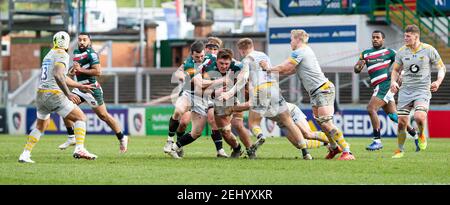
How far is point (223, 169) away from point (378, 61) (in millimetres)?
8257

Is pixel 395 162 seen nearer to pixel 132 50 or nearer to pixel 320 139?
pixel 320 139

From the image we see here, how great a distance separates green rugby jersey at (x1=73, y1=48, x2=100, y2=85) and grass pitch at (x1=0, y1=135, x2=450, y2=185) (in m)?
1.54

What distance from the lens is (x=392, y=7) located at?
128 feet

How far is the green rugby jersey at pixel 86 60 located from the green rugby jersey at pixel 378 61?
5.95 metres

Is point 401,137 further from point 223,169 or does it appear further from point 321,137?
point 223,169

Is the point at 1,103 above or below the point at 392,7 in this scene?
below

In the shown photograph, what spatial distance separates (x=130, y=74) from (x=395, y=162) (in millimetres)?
21324

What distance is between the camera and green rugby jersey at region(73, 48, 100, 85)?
2295 centimetres

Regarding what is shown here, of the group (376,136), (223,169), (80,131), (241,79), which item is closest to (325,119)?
(241,79)

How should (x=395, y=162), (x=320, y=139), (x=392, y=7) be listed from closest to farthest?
(x=395, y=162)
(x=320, y=139)
(x=392, y=7)

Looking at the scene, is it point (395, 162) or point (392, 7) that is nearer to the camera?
point (395, 162)
